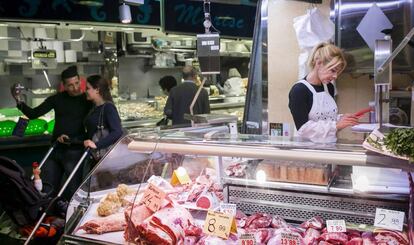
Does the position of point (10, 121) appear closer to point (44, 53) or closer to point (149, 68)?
point (44, 53)

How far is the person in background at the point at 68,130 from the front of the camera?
559 cm

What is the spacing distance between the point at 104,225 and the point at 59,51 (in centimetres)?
654

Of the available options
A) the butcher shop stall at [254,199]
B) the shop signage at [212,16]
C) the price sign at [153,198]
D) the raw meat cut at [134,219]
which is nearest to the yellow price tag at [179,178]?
the butcher shop stall at [254,199]

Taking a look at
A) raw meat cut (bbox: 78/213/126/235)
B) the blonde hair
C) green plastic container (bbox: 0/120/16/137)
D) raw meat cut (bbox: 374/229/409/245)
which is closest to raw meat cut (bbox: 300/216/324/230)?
raw meat cut (bbox: 374/229/409/245)

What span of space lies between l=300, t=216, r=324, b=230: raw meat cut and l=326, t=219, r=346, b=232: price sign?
4 centimetres

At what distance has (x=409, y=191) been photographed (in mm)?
2176

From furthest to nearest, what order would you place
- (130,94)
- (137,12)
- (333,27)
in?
(130,94) < (137,12) < (333,27)

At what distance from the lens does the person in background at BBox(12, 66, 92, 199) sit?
559cm

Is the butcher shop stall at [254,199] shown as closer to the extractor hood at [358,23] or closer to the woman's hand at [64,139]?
the extractor hood at [358,23]

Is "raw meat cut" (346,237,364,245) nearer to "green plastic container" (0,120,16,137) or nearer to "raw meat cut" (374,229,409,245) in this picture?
"raw meat cut" (374,229,409,245)

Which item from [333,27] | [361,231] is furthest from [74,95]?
[361,231]

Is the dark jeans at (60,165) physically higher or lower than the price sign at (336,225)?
lower

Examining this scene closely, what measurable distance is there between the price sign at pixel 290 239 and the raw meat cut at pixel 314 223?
102 millimetres

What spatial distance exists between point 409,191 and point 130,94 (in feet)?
25.0
